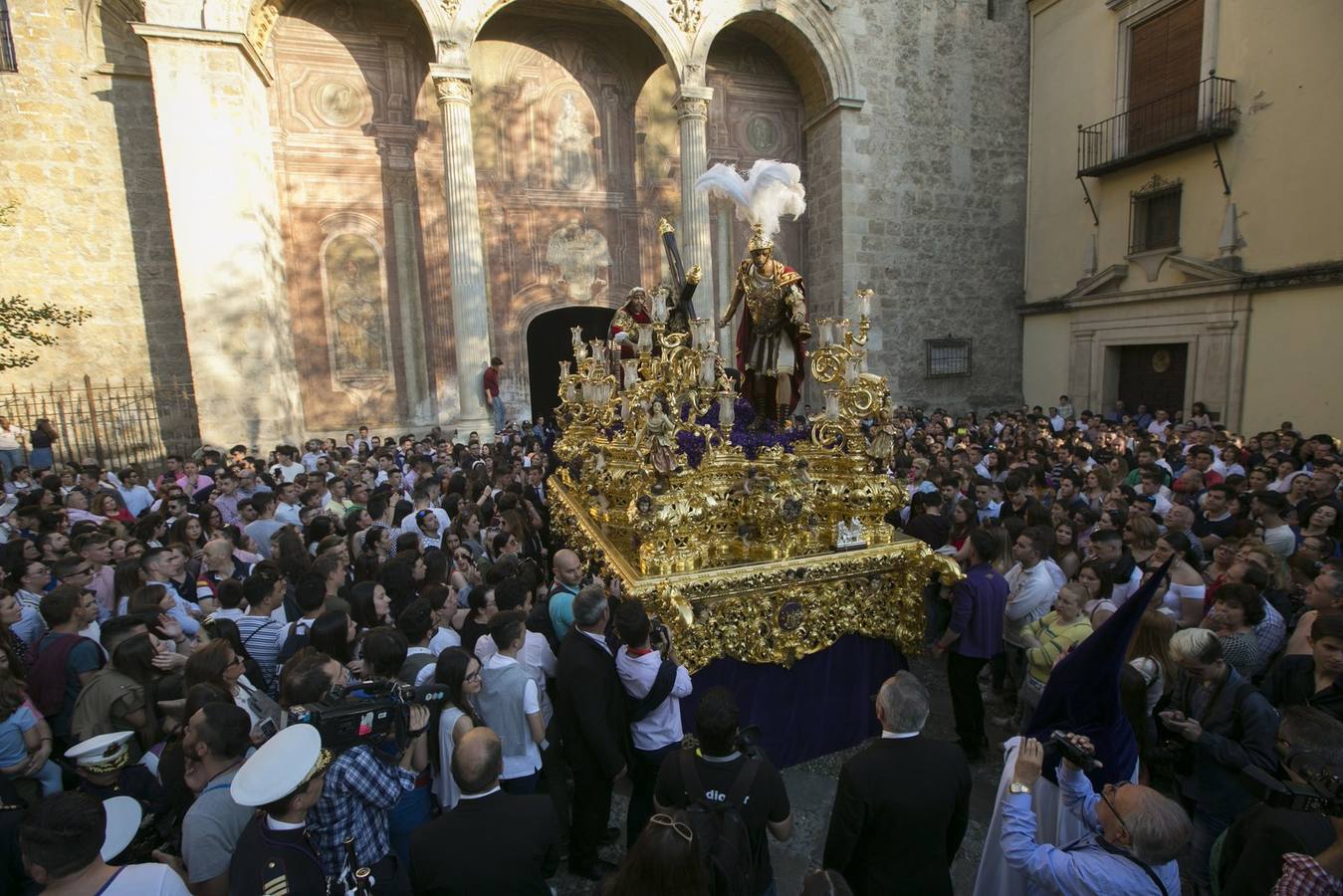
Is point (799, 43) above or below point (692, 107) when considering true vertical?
above

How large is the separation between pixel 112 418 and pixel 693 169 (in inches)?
497

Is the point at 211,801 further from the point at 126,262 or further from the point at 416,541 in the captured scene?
the point at 126,262

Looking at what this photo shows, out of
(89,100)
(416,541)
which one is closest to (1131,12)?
(416,541)

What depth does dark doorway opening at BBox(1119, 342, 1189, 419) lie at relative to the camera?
46.3ft

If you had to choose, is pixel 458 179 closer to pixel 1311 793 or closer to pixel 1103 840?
pixel 1103 840

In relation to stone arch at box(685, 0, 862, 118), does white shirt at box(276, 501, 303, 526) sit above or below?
below

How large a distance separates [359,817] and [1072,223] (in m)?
19.0

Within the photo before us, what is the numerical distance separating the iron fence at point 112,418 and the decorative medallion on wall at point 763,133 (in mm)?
13963

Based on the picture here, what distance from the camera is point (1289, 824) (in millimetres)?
2061

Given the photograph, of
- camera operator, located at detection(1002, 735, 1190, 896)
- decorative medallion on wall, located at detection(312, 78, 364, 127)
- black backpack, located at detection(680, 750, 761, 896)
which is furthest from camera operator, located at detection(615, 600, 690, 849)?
decorative medallion on wall, located at detection(312, 78, 364, 127)

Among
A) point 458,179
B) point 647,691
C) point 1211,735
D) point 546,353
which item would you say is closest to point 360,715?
point 647,691

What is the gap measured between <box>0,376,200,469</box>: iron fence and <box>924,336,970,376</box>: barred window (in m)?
16.7

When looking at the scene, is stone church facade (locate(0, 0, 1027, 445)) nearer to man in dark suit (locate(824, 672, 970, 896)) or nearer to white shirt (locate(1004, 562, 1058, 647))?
white shirt (locate(1004, 562, 1058, 647))

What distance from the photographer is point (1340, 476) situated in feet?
20.3
